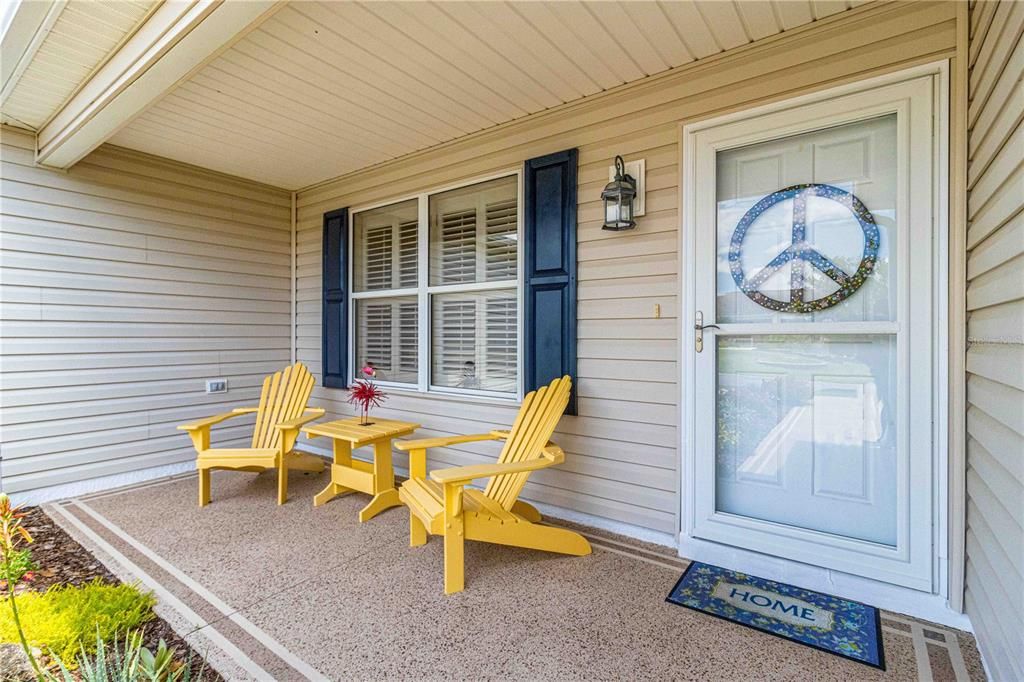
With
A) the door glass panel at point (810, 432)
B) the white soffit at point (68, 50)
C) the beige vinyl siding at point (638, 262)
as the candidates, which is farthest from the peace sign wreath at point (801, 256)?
the white soffit at point (68, 50)

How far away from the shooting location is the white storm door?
2094 mm

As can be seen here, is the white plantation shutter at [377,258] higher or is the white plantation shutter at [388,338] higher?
the white plantation shutter at [377,258]

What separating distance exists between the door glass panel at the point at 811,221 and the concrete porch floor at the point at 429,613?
1.37 metres

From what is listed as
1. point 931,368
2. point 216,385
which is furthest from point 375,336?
point 931,368

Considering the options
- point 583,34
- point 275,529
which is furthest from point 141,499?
point 583,34

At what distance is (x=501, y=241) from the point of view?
3.46 meters

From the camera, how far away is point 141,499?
3477 mm

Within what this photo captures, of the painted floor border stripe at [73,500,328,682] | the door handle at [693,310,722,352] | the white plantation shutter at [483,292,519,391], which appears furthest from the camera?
the white plantation shutter at [483,292,519,391]

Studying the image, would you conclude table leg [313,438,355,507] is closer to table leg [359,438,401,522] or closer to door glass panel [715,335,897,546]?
table leg [359,438,401,522]

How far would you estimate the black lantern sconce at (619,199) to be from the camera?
8.90 feet

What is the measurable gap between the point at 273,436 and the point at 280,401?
269 mm

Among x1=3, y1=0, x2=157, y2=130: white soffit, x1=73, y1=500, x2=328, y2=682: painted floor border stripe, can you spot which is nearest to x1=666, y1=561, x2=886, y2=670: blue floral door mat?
x1=73, y1=500, x2=328, y2=682: painted floor border stripe

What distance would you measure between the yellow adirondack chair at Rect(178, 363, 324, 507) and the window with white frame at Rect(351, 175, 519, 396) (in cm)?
70

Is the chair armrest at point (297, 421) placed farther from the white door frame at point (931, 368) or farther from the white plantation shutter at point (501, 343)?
the white door frame at point (931, 368)
